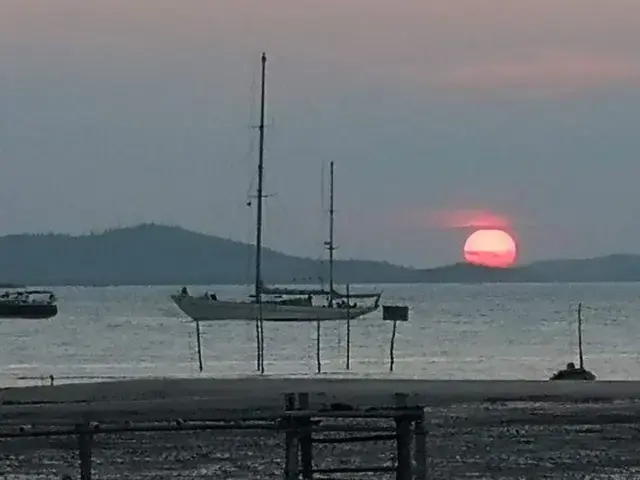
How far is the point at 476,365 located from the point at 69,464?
4423 cm

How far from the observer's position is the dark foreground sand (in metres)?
21.7

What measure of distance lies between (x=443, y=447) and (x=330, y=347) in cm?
5839

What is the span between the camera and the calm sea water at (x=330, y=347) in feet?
202

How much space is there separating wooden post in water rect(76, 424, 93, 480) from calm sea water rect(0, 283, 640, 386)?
30.7 m

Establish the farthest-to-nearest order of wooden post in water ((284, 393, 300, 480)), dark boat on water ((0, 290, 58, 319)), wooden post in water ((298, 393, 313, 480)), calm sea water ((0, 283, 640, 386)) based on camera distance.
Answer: dark boat on water ((0, 290, 58, 319)) → calm sea water ((0, 283, 640, 386)) → wooden post in water ((298, 393, 313, 480)) → wooden post in water ((284, 393, 300, 480))

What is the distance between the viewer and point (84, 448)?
1691 cm

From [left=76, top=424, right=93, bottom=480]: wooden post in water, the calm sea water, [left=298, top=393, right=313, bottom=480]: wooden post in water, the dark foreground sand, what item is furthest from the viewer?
the calm sea water

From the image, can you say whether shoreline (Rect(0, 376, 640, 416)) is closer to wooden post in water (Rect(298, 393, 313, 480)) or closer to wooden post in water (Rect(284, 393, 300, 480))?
wooden post in water (Rect(298, 393, 313, 480))

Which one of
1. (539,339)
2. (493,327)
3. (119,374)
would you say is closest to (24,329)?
(493,327)

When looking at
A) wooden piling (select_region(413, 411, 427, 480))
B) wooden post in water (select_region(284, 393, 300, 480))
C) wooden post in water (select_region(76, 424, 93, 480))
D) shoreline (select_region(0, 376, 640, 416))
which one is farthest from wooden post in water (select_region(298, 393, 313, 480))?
shoreline (select_region(0, 376, 640, 416))

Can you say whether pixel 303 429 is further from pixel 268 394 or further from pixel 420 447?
pixel 268 394

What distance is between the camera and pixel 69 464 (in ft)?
72.1

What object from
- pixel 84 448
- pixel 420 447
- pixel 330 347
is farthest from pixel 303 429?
pixel 330 347

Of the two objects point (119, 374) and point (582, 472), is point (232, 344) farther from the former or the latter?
point (582, 472)
